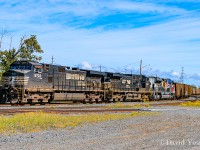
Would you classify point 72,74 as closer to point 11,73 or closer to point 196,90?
point 11,73

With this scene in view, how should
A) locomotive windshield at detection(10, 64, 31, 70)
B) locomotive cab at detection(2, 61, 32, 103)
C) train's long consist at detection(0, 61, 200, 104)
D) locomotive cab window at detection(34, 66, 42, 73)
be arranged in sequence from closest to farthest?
locomotive cab at detection(2, 61, 32, 103), train's long consist at detection(0, 61, 200, 104), locomotive windshield at detection(10, 64, 31, 70), locomotive cab window at detection(34, 66, 42, 73)

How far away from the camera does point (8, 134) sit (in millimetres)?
12695

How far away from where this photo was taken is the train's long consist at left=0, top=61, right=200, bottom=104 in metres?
30.0

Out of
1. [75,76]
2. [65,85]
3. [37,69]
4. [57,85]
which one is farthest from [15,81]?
[75,76]

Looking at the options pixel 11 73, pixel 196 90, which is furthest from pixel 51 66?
Result: pixel 196 90

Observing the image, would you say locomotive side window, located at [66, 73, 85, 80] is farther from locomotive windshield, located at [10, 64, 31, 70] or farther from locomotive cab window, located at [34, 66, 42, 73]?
locomotive windshield, located at [10, 64, 31, 70]

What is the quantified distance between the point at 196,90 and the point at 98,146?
8901 centimetres

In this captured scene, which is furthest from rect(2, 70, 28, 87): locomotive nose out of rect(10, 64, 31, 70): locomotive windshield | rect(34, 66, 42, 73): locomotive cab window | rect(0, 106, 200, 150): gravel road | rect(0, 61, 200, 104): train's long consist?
rect(0, 106, 200, 150): gravel road

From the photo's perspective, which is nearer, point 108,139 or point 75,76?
point 108,139

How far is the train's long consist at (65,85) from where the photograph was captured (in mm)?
29953

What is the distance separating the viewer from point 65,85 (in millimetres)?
34969

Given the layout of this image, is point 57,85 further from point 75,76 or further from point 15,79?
point 15,79

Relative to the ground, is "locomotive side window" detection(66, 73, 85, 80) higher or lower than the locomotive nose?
higher

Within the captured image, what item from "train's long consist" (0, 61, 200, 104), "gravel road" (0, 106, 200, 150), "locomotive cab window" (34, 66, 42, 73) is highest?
"locomotive cab window" (34, 66, 42, 73)
